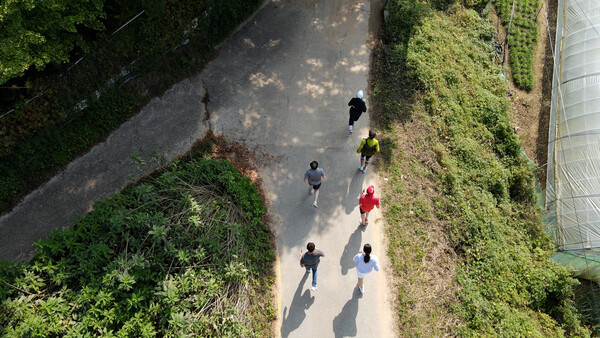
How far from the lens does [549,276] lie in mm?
9742

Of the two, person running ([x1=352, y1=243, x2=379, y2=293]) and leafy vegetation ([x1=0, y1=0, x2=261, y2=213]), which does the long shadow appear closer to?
person running ([x1=352, y1=243, x2=379, y2=293])

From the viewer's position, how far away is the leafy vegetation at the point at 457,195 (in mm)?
8867

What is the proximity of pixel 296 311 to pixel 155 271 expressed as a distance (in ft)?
10.5

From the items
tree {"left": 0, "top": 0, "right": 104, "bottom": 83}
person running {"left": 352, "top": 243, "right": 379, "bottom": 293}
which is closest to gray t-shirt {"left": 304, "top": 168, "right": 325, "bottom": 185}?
person running {"left": 352, "top": 243, "right": 379, "bottom": 293}

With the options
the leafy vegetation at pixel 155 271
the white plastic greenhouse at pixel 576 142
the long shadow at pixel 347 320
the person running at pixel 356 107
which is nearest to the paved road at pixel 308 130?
the long shadow at pixel 347 320

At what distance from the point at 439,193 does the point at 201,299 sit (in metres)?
6.82

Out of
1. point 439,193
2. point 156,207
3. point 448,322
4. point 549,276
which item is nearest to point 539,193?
point 549,276

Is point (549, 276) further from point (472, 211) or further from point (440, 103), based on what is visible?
point (440, 103)

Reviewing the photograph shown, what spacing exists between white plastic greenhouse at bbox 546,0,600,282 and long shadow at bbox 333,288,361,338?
21.3 ft

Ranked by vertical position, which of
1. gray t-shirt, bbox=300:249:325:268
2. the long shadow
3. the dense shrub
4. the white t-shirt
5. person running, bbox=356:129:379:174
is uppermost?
the dense shrub

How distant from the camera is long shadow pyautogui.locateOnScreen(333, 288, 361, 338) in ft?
26.9

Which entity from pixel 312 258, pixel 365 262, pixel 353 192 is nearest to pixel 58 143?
pixel 312 258

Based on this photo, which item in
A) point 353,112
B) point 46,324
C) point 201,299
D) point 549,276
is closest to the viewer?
point 46,324

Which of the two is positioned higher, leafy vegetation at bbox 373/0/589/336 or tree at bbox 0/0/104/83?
tree at bbox 0/0/104/83
